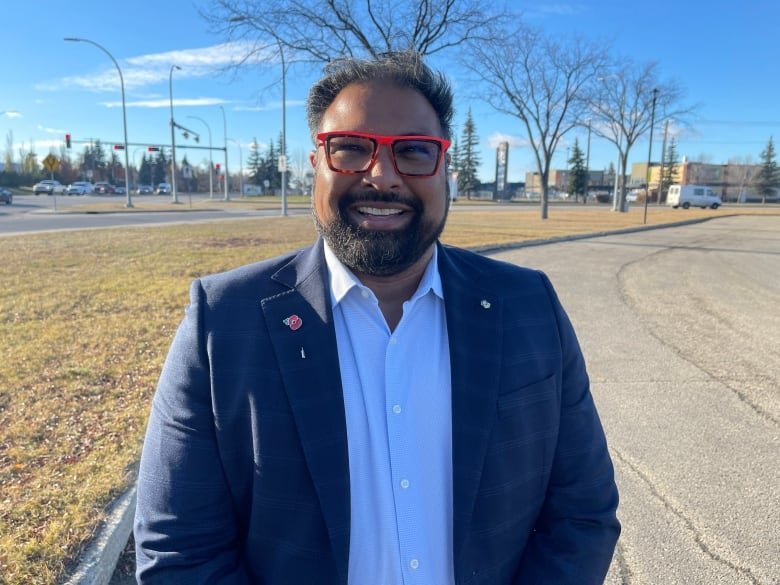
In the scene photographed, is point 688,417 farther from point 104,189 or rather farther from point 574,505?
point 104,189

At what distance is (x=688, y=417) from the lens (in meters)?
4.28

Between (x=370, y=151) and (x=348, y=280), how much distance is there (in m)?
0.40

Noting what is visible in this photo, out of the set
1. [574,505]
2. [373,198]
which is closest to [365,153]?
[373,198]

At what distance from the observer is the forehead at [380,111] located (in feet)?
5.47

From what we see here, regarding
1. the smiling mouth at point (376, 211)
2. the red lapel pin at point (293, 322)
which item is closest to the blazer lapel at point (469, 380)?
the smiling mouth at point (376, 211)

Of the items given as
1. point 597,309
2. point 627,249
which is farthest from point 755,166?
point 597,309

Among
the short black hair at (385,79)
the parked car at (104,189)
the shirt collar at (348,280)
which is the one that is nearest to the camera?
the shirt collar at (348,280)

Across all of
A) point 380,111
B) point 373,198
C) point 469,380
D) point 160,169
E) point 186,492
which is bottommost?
point 186,492

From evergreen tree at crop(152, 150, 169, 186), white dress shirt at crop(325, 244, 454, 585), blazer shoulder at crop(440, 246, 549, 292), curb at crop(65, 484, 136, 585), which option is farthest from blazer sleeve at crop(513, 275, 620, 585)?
evergreen tree at crop(152, 150, 169, 186)

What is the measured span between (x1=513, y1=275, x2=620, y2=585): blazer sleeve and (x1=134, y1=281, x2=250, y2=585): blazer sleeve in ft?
2.77

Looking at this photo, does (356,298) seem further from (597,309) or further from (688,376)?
(597,309)

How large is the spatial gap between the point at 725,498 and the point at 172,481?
3171 millimetres

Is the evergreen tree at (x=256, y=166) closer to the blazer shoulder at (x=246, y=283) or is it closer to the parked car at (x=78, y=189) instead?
the parked car at (x=78, y=189)

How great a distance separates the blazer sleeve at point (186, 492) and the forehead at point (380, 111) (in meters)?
0.77
